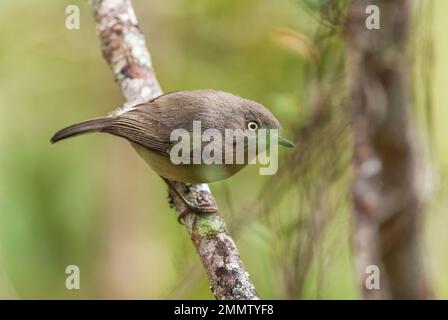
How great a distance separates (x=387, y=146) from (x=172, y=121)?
4.99 ft

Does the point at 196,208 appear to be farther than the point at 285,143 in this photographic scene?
No

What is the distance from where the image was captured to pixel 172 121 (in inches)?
152

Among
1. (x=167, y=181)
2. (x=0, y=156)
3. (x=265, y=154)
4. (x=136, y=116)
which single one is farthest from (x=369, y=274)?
(x=0, y=156)

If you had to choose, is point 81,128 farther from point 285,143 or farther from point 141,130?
point 285,143

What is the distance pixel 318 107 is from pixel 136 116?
1084 mm

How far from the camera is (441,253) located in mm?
6188

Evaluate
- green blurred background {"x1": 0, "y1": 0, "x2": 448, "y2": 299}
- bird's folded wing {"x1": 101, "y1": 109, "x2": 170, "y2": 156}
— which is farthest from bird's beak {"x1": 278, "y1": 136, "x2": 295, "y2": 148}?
green blurred background {"x1": 0, "y1": 0, "x2": 448, "y2": 299}

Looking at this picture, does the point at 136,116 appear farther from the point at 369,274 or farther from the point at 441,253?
the point at 441,253

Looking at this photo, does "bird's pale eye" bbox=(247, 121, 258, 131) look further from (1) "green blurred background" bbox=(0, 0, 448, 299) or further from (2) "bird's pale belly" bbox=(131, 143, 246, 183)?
(1) "green blurred background" bbox=(0, 0, 448, 299)

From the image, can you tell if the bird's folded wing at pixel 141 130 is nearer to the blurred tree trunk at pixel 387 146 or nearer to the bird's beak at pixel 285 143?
the bird's beak at pixel 285 143

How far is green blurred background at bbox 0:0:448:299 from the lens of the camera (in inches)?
227

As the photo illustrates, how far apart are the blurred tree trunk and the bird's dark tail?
144cm

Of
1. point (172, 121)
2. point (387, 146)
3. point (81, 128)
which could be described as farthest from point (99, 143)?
point (387, 146)

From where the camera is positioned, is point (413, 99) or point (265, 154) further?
point (413, 99)
